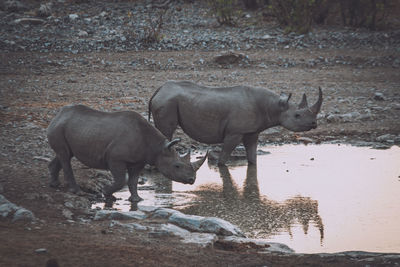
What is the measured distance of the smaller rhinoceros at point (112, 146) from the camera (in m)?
8.12

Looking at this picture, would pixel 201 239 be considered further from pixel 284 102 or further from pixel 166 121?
pixel 284 102

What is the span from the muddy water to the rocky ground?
1.00m

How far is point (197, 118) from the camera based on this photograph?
10508 millimetres

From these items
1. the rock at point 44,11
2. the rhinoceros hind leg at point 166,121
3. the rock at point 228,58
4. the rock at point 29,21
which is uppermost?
the rock at point 44,11

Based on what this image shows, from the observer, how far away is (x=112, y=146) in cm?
809

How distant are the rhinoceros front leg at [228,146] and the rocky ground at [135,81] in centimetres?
125

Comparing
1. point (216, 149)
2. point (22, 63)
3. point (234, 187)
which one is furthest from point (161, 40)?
point (234, 187)

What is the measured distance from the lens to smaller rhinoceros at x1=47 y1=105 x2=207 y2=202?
812 cm

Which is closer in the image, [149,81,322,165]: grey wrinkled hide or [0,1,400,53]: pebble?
[149,81,322,165]: grey wrinkled hide

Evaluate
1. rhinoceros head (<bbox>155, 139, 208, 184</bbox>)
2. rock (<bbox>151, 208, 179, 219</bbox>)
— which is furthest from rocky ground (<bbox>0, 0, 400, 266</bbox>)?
rhinoceros head (<bbox>155, 139, 208, 184</bbox>)

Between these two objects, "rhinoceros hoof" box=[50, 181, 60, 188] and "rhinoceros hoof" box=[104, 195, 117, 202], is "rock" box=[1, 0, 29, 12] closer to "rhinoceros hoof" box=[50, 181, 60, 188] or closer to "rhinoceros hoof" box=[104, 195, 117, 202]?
"rhinoceros hoof" box=[50, 181, 60, 188]

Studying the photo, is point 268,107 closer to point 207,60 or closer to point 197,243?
point 197,243

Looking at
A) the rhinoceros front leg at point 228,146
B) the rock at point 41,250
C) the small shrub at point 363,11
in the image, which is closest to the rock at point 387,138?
the rhinoceros front leg at point 228,146

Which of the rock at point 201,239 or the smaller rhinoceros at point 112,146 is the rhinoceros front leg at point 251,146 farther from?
the rock at point 201,239
